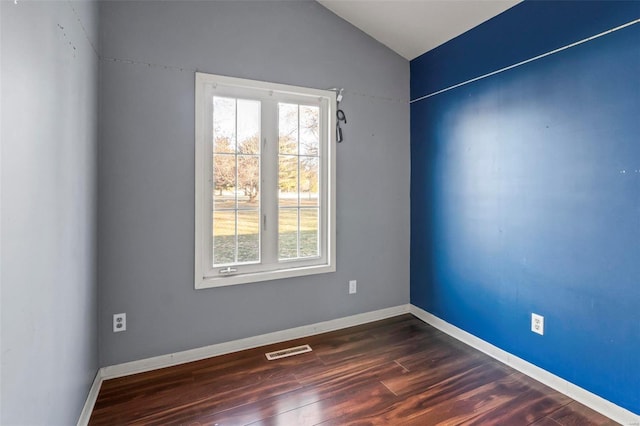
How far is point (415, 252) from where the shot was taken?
3.24 m

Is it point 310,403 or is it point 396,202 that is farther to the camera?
point 396,202

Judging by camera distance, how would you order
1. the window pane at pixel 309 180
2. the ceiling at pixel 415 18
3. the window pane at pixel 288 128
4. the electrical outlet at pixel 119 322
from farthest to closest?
the window pane at pixel 309 180 → the window pane at pixel 288 128 → the ceiling at pixel 415 18 → the electrical outlet at pixel 119 322

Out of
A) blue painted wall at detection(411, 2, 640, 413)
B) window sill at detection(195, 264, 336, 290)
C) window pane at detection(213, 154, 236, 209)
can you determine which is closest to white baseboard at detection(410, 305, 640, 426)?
blue painted wall at detection(411, 2, 640, 413)

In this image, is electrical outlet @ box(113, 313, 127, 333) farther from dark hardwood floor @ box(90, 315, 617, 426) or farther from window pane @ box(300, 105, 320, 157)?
window pane @ box(300, 105, 320, 157)

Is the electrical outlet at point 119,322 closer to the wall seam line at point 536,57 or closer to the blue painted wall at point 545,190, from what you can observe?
the blue painted wall at point 545,190

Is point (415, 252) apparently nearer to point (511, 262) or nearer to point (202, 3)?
point (511, 262)

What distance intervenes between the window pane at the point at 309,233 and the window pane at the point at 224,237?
1.90ft

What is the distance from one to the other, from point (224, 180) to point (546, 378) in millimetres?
2562

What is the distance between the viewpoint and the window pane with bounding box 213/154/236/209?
8.17 ft

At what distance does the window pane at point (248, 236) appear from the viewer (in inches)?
102

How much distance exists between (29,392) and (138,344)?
3.92 ft

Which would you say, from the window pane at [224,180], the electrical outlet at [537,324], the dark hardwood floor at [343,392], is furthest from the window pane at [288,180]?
the electrical outlet at [537,324]

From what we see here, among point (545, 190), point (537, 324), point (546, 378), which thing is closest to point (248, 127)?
point (545, 190)

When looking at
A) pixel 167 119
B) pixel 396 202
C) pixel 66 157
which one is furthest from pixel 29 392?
pixel 396 202
